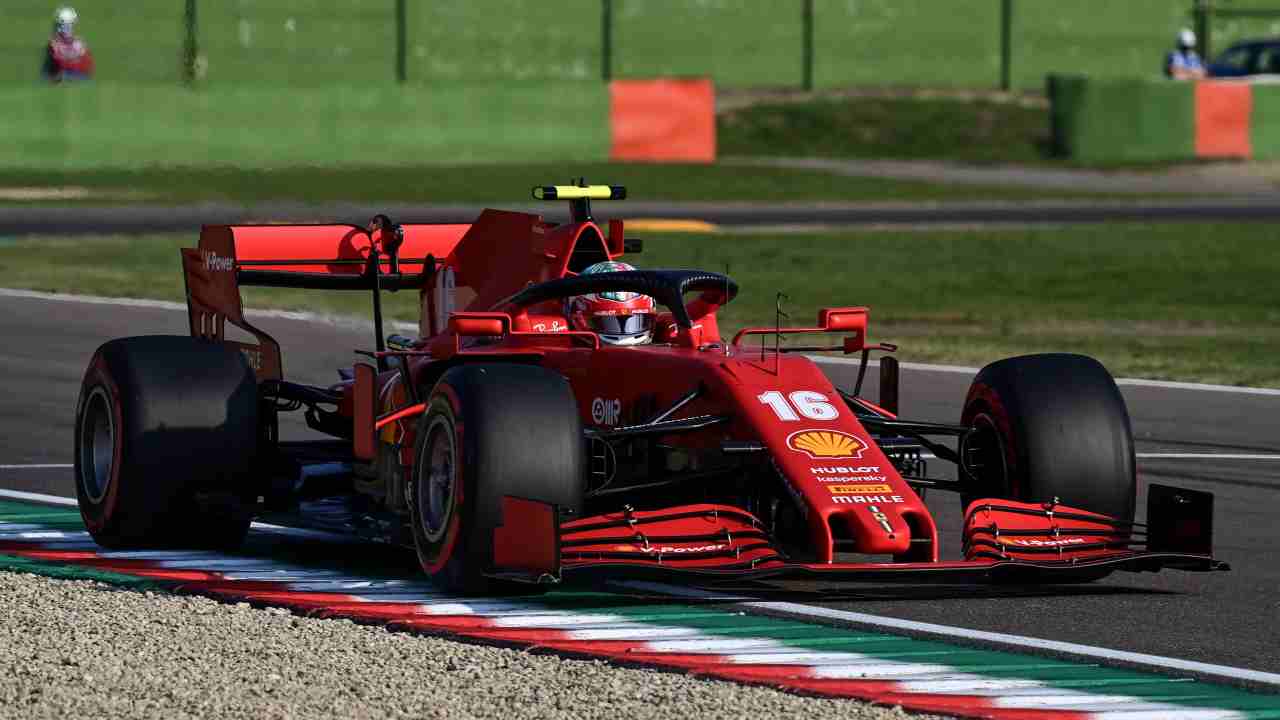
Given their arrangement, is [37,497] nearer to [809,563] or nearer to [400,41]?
[809,563]

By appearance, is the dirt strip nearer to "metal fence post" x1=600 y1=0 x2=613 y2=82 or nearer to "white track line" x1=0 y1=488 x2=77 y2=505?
"white track line" x1=0 y1=488 x2=77 y2=505

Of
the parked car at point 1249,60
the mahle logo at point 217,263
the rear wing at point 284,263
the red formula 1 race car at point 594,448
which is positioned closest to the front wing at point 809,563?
the red formula 1 race car at point 594,448

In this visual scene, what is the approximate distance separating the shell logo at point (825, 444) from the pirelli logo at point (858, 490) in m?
0.17

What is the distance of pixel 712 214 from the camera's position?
1282 inches

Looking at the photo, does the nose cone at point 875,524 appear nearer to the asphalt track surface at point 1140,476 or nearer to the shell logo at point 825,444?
the shell logo at point 825,444

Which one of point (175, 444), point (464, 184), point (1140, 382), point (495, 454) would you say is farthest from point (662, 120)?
point (495, 454)

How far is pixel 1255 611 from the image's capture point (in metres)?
9.26

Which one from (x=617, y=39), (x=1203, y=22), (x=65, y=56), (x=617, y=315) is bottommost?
(x=617, y=315)

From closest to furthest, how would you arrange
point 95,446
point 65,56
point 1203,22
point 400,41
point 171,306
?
point 95,446
point 171,306
point 65,56
point 400,41
point 1203,22

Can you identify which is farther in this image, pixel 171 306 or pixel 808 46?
pixel 808 46

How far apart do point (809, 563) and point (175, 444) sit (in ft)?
8.98

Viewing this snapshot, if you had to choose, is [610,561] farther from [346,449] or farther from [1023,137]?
[1023,137]

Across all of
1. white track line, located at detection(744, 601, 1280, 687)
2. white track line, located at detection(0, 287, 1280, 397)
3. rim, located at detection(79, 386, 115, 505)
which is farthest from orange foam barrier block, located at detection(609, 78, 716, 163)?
white track line, located at detection(744, 601, 1280, 687)

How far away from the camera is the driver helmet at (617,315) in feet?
33.8
